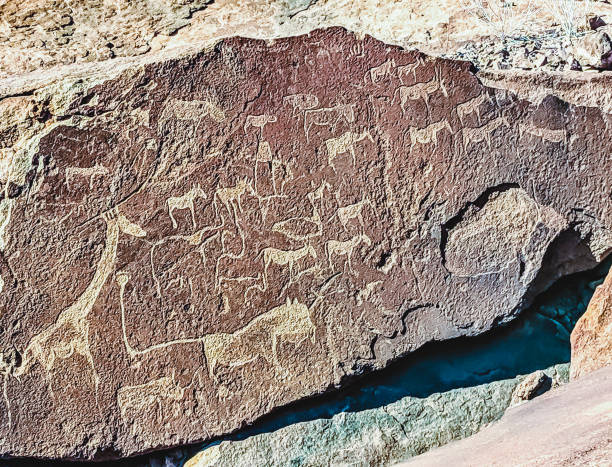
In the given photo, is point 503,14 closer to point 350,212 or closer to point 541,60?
point 541,60

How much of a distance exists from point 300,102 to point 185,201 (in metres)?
0.52

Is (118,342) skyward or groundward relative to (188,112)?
groundward

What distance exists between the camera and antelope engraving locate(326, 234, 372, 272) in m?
2.86

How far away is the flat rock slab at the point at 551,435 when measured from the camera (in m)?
1.85

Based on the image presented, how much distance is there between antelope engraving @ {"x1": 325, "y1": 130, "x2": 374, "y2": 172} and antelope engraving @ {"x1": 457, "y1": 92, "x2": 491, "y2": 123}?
0.33m

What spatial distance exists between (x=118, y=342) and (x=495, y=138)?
57.4 inches

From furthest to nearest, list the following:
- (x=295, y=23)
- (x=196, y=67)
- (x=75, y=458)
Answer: (x=295, y=23)
(x=196, y=67)
(x=75, y=458)

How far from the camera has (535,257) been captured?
2.94 meters

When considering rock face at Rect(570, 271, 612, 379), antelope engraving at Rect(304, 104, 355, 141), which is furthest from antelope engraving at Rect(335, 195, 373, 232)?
rock face at Rect(570, 271, 612, 379)

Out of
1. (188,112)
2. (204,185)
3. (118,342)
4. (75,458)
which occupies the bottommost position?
(75,458)

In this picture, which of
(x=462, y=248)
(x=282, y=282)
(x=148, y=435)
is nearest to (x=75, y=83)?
(x=282, y=282)

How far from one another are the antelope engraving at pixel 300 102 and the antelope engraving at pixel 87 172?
657 mm

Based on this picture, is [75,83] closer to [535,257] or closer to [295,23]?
[295,23]

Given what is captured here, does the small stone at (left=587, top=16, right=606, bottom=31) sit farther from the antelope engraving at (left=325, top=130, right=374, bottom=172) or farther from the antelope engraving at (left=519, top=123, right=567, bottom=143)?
the antelope engraving at (left=325, top=130, right=374, bottom=172)
